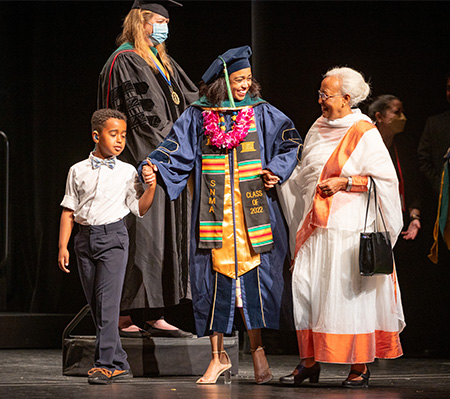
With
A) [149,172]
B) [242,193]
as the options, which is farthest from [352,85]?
[149,172]

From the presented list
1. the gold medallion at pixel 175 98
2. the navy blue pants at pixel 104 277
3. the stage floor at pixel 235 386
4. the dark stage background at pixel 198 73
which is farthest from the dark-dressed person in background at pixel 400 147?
the navy blue pants at pixel 104 277

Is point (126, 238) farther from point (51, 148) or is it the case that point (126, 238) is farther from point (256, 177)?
point (51, 148)

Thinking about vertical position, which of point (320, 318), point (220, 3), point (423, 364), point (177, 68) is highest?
point (220, 3)

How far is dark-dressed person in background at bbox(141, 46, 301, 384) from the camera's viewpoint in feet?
13.2

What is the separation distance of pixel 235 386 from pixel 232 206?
86 centimetres

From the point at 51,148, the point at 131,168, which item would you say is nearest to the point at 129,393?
the point at 131,168

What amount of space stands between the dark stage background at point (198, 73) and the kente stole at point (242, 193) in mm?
1801

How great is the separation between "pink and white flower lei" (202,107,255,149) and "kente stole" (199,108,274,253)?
0.04m

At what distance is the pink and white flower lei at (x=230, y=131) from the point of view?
405 centimetres

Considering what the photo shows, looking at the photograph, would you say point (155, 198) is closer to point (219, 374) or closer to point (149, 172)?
point (149, 172)

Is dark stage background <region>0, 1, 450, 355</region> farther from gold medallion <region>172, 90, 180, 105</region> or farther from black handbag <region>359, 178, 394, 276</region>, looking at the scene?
black handbag <region>359, 178, 394, 276</region>

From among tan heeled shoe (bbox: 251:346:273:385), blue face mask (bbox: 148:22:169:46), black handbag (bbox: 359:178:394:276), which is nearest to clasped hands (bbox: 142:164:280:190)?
black handbag (bbox: 359:178:394:276)

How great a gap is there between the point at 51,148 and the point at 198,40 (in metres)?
1.35

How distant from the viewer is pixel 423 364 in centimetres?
527
